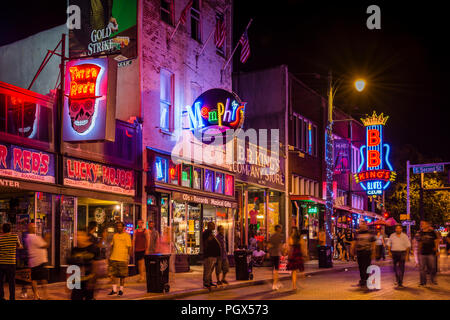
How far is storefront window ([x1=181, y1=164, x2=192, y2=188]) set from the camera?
22.8 m

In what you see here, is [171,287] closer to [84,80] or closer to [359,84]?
[84,80]

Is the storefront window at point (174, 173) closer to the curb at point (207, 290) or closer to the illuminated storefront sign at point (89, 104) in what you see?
the illuminated storefront sign at point (89, 104)

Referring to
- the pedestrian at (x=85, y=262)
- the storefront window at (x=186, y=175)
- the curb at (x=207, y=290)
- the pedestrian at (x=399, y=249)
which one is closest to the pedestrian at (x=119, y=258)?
the curb at (x=207, y=290)

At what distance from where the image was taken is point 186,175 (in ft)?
75.9

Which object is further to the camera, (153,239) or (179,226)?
(179,226)

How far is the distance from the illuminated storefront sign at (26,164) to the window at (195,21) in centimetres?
1065

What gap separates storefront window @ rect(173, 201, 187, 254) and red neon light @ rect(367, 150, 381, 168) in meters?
24.4

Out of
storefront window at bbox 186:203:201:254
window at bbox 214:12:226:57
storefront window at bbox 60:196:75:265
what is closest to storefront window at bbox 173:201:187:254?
storefront window at bbox 186:203:201:254

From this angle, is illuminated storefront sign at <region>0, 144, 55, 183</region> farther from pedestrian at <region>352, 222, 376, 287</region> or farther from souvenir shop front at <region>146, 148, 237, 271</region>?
pedestrian at <region>352, 222, 376, 287</region>

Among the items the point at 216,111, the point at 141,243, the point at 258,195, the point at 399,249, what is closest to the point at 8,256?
the point at 141,243

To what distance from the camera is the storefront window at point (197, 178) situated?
2358 cm

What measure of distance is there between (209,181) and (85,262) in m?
13.4
